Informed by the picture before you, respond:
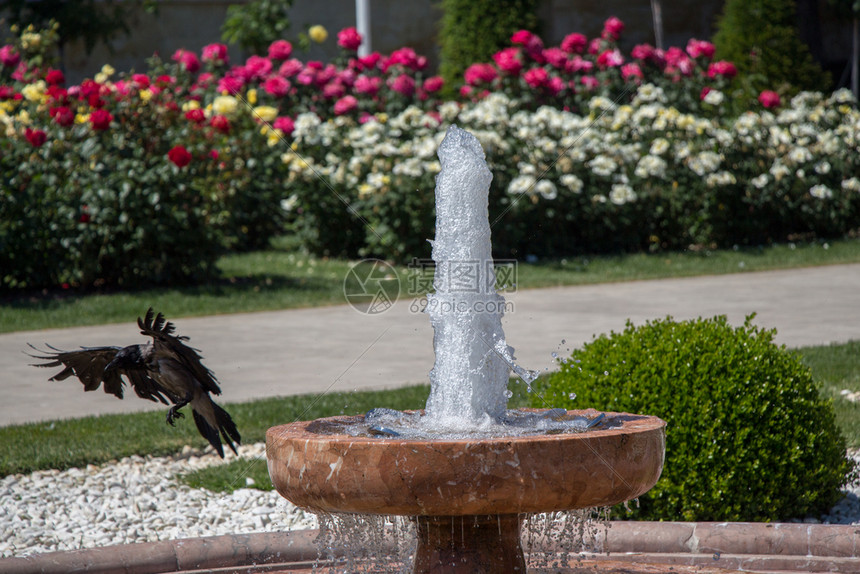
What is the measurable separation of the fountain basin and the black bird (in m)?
0.51

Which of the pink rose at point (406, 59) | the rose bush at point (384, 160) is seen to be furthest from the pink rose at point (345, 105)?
the pink rose at point (406, 59)

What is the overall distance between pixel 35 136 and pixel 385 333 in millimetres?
3348

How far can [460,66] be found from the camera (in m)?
14.9

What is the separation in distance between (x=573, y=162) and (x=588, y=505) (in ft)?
25.9

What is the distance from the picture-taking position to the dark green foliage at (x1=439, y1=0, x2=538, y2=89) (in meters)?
14.5

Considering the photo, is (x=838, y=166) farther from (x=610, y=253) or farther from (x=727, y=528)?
(x=727, y=528)

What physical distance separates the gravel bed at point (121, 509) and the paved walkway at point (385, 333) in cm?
100

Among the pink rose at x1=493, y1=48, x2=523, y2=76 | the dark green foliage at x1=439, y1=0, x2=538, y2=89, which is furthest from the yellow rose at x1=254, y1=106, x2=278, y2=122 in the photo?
the dark green foliage at x1=439, y1=0, x2=538, y2=89

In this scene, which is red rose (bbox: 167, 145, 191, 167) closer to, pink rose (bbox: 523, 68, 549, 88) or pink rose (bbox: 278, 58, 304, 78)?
pink rose (bbox: 278, 58, 304, 78)

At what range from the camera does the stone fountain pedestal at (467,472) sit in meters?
2.26

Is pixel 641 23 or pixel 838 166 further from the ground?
pixel 641 23

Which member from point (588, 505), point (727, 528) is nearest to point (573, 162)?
point (727, 528)

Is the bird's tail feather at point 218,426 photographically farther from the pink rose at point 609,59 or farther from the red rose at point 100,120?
the pink rose at point 609,59

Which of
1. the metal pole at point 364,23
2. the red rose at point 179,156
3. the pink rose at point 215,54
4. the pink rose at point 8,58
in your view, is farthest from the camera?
the metal pole at point 364,23
